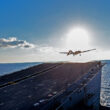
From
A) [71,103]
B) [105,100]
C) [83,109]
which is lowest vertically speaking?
[105,100]

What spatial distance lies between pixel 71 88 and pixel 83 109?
2.37 meters

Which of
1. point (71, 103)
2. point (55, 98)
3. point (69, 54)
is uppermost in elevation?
point (69, 54)

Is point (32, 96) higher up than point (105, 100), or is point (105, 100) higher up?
point (32, 96)

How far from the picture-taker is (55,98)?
384 inches

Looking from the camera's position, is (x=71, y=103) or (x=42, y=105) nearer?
(x=42, y=105)

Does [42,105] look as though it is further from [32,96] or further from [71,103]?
[71,103]

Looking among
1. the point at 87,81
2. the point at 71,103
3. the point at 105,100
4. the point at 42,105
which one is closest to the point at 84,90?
the point at 87,81

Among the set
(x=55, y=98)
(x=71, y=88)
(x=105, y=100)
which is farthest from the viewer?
(x=105, y=100)

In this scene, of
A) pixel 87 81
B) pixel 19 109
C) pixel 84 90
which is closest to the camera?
pixel 19 109

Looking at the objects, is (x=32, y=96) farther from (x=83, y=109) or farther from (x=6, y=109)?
(x=83, y=109)

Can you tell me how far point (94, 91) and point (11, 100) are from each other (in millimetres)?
10597

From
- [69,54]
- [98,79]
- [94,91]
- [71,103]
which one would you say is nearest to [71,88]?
[71,103]

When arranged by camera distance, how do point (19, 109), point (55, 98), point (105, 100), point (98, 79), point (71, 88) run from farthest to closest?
1. point (105, 100)
2. point (98, 79)
3. point (71, 88)
4. point (55, 98)
5. point (19, 109)

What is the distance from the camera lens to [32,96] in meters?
10.7
